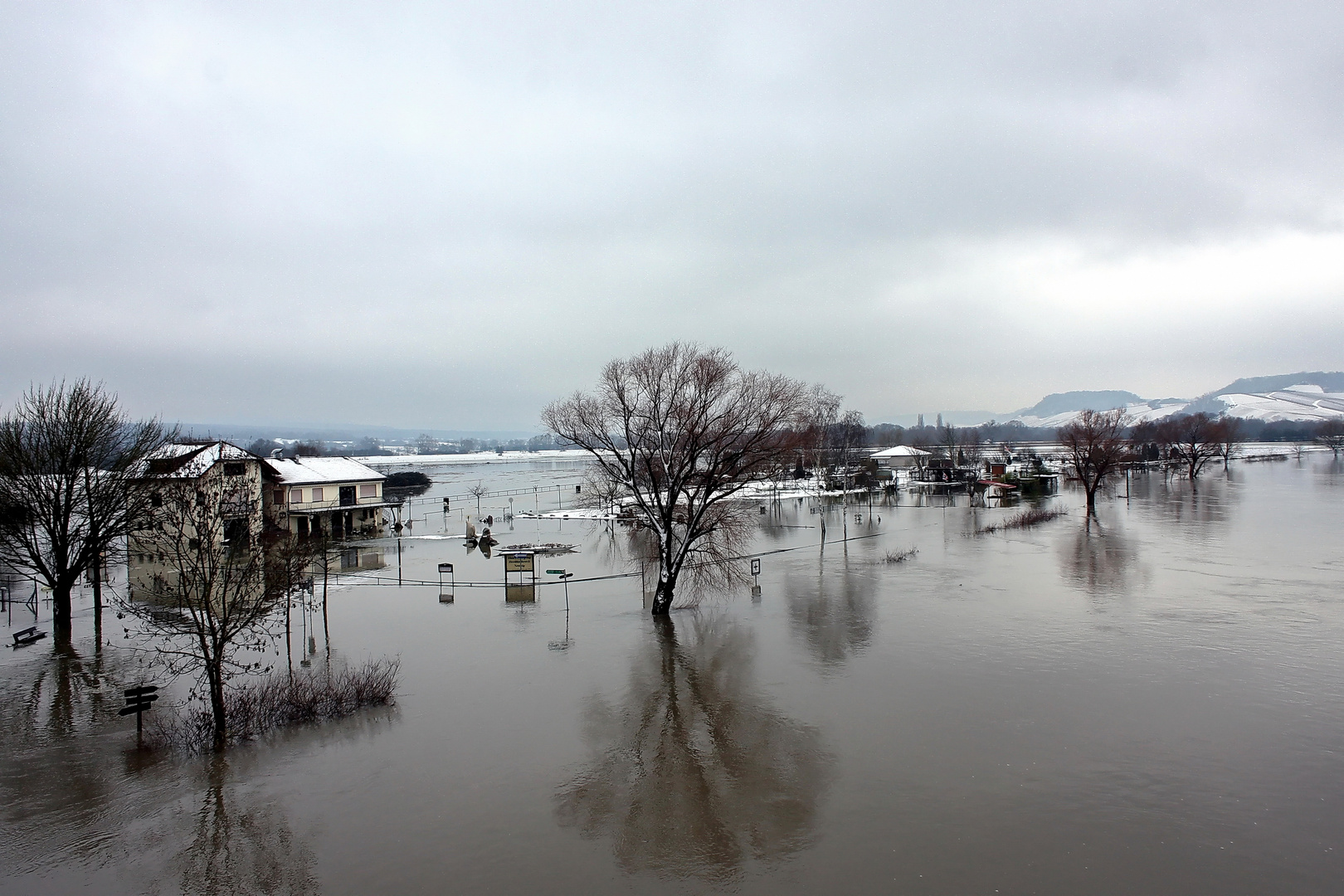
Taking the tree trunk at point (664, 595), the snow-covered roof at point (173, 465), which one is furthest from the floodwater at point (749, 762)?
the snow-covered roof at point (173, 465)

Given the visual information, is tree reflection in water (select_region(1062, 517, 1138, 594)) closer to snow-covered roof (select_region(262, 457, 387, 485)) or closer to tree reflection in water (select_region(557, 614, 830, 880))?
tree reflection in water (select_region(557, 614, 830, 880))

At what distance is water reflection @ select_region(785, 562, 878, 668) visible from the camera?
19078 millimetres

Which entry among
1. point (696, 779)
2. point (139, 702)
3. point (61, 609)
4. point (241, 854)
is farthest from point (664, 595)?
point (61, 609)

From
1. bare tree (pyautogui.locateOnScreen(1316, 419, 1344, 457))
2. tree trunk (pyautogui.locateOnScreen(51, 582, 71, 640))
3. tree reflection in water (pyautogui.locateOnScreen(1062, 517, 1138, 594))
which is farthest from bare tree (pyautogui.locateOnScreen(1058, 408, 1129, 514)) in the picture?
bare tree (pyautogui.locateOnScreen(1316, 419, 1344, 457))

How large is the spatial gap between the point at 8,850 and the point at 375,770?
4.68 m

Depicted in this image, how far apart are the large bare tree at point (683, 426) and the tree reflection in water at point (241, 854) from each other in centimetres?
1346

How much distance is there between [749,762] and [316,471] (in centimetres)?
4467

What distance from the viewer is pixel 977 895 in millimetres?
8617

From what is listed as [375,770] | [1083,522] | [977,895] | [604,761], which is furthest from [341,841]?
[1083,522]

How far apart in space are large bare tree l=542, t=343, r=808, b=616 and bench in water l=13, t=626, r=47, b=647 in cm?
1620

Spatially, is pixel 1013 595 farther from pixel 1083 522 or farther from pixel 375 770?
pixel 1083 522

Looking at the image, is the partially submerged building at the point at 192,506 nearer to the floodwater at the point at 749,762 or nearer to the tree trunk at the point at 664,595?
the floodwater at the point at 749,762

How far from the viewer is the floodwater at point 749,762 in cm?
928

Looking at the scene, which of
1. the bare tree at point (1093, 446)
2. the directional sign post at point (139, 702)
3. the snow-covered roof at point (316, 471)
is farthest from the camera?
the bare tree at point (1093, 446)
